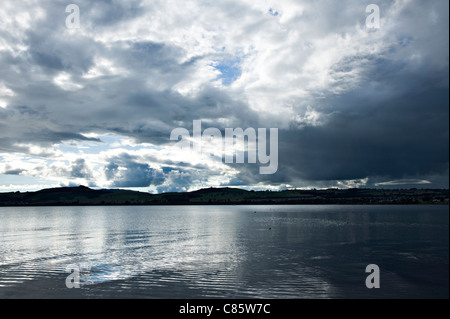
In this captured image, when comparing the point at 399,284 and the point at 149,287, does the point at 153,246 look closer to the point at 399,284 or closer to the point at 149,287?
the point at 149,287

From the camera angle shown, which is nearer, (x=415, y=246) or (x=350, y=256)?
(x=350, y=256)

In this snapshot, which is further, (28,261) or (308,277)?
(28,261)

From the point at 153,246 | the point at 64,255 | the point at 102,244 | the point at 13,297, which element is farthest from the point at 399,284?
the point at 102,244

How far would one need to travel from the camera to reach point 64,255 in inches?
2120

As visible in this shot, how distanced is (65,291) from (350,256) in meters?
40.8

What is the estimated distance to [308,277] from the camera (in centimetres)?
3734

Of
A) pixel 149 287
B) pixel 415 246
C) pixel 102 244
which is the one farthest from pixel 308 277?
pixel 102 244

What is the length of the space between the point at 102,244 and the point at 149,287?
38.5 meters
